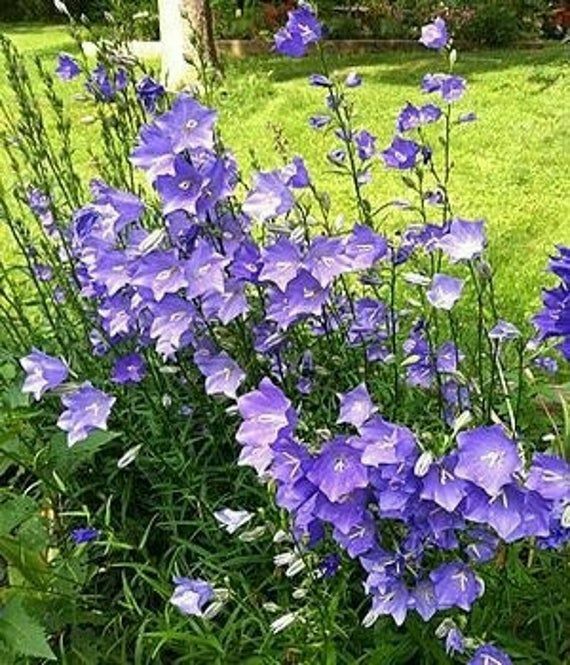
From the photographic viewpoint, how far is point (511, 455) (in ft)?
4.76

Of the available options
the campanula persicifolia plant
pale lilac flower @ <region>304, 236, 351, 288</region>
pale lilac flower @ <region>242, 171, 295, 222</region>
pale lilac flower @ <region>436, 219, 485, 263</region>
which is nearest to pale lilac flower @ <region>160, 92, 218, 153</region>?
the campanula persicifolia plant

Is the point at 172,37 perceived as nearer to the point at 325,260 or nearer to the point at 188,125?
the point at 188,125

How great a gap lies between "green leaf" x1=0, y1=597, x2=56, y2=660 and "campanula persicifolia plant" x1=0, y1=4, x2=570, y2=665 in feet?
0.82

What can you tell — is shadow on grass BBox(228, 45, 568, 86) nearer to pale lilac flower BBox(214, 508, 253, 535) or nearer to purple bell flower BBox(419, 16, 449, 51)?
purple bell flower BBox(419, 16, 449, 51)

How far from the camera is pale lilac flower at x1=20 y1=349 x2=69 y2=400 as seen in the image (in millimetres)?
2018

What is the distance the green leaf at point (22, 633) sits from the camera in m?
1.89

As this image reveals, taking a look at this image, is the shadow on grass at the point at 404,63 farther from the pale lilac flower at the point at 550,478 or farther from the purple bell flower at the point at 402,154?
the pale lilac flower at the point at 550,478

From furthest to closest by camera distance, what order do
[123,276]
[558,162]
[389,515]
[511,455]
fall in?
[558,162] < [123,276] < [389,515] < [511,455]

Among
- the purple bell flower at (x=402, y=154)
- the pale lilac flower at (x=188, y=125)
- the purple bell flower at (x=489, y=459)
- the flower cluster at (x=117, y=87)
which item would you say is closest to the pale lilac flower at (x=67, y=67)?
the flower cluster at (x=117, y=87)

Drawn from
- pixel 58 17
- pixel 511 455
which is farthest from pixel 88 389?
pixel 58 17

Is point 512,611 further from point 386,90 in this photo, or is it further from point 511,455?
point 386,90

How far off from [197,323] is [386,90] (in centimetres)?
698

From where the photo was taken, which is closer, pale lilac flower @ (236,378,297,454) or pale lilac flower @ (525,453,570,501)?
pale lilac flower @ (525,453,570,501)

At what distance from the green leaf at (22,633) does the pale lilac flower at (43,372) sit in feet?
1.23
